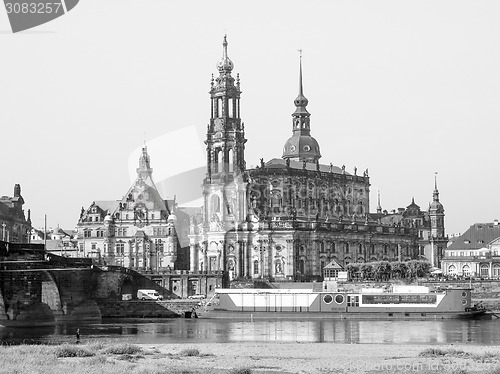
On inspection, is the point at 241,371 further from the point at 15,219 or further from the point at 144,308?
the point at 15,219

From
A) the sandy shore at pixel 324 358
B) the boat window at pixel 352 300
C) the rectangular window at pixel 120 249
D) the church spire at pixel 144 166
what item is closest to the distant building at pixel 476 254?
the church spire at pixel 144 166

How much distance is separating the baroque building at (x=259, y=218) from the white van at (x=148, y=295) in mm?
17209

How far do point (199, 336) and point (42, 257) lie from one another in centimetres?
1957

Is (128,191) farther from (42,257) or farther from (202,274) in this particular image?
(42,257)

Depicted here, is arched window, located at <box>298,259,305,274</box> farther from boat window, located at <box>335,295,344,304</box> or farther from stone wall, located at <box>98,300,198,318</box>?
boat window, located at <box>335,295,344,304</box>

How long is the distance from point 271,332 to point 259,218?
6361 centimetres

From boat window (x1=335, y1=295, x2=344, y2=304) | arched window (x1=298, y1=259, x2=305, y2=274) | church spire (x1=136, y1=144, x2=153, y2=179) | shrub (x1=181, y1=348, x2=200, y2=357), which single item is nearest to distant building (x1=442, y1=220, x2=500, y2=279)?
arched window (x1=298, y1=259, x2=305, y2=274)

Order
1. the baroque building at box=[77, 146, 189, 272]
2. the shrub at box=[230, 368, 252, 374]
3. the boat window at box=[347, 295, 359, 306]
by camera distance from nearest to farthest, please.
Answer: the shrub at box=[230, 368, 252, 374], the boat window at box=[347, 295, 359, 306], the baroque building at box=[77, 146, 189, 272]

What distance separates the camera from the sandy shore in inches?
2434

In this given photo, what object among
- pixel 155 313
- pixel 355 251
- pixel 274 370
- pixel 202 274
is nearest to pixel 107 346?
pixel 274 370

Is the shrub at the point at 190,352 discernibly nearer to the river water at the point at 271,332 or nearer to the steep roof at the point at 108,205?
the river water at the point at 271,332

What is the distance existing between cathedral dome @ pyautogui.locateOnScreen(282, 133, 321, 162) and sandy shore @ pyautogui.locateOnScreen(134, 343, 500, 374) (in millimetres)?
96093

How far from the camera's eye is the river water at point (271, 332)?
8706 cm

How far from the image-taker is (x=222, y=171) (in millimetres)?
163125
